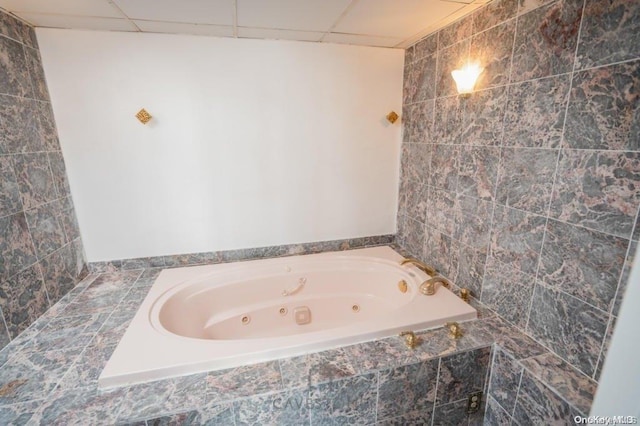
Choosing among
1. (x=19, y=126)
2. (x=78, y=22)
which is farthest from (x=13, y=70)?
(x=78, y=22)

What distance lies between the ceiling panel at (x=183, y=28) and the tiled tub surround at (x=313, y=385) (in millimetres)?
1591

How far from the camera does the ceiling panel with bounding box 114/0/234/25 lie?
52.6 inches

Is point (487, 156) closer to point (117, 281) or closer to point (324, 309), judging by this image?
point (324, 309)

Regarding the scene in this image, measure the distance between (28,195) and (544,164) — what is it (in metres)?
2.45

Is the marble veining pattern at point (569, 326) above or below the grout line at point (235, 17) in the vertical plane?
below

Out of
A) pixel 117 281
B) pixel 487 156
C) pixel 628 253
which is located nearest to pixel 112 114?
pixel 117 281

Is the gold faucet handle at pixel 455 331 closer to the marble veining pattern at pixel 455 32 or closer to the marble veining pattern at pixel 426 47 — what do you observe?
the marble veining pattern at pixel 455 32

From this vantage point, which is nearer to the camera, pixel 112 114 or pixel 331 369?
pixel 331 369

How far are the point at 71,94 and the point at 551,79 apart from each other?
7.96 feet

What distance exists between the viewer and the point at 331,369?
3.81 feet

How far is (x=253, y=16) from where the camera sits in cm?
151

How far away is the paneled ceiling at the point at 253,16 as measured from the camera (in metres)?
1.36

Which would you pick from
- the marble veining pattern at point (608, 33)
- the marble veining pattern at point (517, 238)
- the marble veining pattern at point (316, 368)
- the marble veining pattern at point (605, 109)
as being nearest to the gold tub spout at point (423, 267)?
the marble veining pattern at point (517, 238)

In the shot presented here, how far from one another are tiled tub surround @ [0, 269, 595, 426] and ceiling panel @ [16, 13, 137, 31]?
1553 millimetres
